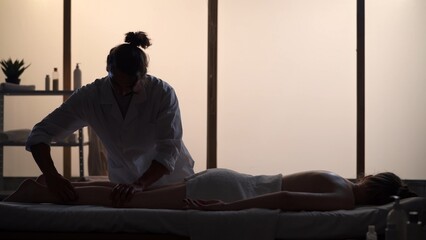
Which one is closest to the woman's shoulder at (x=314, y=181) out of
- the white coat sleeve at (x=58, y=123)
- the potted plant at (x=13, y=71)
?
the white coat sleeve at (x=58, y=123)

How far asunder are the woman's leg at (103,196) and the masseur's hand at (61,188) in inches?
0.9

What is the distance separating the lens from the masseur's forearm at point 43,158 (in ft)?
7.40

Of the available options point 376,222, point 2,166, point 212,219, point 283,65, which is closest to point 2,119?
point 2,166

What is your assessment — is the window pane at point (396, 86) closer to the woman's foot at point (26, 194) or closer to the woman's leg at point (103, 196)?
the woman's leg at point (103, 196)

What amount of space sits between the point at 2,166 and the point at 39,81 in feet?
2.08

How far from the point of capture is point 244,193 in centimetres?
230

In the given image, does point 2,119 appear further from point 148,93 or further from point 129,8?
point 148,93

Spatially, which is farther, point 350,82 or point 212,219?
point 350,82

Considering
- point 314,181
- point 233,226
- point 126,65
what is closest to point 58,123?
point 126,65

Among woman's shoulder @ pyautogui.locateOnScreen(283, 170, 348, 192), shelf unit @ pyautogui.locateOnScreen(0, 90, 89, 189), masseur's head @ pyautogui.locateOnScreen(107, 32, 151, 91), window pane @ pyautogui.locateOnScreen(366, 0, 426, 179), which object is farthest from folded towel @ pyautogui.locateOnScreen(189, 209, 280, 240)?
window pane @ pyautogui.locateOnScreen(366, 0, 426, 179)

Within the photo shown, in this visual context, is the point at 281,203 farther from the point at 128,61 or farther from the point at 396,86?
the point at 396,86

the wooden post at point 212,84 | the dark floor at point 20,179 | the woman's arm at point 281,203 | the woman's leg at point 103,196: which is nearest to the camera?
the woman's arm at point 281,203

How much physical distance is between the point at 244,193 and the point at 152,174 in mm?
341

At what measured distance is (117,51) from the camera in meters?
2.25
